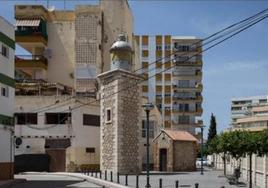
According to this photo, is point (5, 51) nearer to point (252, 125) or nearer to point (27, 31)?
point (27, 31)

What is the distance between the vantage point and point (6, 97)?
33.9m

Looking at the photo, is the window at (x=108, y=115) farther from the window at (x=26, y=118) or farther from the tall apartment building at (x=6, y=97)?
the tall apartment building at (x=6, y=97)

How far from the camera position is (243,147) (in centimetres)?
2292

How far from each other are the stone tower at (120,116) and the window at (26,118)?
778cm

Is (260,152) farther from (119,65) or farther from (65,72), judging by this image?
(65,72)

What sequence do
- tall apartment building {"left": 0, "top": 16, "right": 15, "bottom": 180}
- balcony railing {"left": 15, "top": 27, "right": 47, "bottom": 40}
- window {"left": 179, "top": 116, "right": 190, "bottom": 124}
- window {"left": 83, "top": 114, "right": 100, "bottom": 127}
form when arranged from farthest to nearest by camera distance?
window {"left": 179, "top": 116, "right": 190, "bottom": 124}
balcony railing {"left": 15, "top": 27, "right": 47, "bottom": 40}
window {"left": 83, "top": 114, "right": 100, "bottom": 127}
tall apartment building {"left": 0, "top": 16, "right": 15, "bottom": 180}

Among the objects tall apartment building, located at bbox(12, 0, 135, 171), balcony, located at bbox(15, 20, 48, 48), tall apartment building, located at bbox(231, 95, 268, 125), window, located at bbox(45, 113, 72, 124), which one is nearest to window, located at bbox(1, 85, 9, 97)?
window, located at bbox(45, 113, 72, 124)

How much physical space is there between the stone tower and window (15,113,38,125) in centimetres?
778

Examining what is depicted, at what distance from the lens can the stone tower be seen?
40.9 metres

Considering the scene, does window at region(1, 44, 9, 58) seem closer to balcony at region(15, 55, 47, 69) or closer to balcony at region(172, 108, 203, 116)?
balcony at region(15, 55, 47, 69)

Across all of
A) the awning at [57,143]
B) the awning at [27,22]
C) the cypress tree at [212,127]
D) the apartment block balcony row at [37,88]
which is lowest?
the awning at [57,143]

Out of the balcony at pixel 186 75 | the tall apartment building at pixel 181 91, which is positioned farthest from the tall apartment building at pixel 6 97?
the balcony at pixel 186 75

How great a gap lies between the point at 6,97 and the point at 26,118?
1403 cm

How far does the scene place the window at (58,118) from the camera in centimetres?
4775
